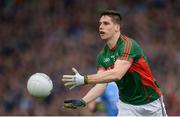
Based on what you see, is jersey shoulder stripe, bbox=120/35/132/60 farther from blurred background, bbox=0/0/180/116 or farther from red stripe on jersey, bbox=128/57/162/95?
blurred background, bbox=0/0/180/116

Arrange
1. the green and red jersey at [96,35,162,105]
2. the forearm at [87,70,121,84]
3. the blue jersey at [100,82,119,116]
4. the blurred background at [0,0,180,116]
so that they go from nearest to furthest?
the forearm at [87,70,121,84]
the green and red jersey at [96,35,162,105]
the blue jersey at [100,82,119,116]
the blurred background at [0,0,180,116]

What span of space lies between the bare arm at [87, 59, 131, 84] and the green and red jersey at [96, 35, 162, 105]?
95 millimetres

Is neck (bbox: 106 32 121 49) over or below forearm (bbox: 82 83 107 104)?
over

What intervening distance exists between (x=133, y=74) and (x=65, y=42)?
7287mm

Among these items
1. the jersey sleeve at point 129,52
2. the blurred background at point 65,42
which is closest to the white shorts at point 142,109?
the jersey sleeve at point 129,52

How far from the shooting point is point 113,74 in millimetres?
6672

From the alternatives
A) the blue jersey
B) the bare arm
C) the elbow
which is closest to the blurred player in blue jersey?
the blue jersey

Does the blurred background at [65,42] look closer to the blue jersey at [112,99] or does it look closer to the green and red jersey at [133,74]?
the blue jersey at [112,99]

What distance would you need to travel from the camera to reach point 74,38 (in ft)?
47.0

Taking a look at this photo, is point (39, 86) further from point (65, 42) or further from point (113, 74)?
point (65, 42)

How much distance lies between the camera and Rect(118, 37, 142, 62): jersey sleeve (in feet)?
22.6

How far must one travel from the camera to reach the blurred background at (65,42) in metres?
13.5

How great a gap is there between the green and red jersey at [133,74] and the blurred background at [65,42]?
18.8ft

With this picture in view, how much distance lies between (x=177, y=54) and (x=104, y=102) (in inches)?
178
